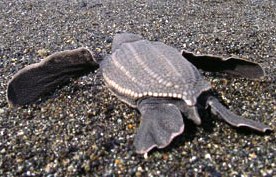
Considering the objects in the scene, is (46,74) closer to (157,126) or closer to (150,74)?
(150,74)

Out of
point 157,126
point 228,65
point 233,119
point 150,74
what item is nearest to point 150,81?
point 150,74

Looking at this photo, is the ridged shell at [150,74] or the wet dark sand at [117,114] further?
the ridged shell at [150,74]

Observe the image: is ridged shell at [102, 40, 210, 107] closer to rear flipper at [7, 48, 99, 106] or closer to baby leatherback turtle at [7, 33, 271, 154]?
baby leatherback turtle at [7, 33, 271, 154]

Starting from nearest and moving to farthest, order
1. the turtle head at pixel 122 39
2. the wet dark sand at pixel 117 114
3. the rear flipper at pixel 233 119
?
the wet dark sand at pixel 117 114
the rear flipper at pixel 233 119
the turtle head at pixel 122 39

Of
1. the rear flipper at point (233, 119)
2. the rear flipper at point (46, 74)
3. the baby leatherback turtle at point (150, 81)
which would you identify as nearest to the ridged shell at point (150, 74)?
the baby leatherback turtle at point (150, 81)

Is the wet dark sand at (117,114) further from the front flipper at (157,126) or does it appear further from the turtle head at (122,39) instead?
the turtle head at (122,39)

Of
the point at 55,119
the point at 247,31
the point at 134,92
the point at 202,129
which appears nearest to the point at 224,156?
the point at 202,129
